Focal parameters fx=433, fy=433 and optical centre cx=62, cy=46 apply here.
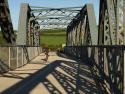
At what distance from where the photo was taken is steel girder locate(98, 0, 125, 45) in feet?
50.1

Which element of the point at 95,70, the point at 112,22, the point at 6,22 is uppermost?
the point at 6,22

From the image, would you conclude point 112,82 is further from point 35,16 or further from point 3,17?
point 35,16

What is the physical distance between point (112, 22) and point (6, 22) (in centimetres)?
1109

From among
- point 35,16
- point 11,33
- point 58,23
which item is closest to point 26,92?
point 11,33

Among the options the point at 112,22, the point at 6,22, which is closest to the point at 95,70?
the point at 112,22

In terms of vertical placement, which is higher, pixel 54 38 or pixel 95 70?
pixel 54 38

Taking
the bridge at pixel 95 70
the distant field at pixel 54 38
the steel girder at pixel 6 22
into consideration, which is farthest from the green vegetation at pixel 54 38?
the steel girder at pixel 6 22

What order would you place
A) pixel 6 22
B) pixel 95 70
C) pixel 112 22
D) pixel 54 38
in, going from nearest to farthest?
pixel 112 22 → pixel 95 70 → pixel 6 22 → pixel 54 38

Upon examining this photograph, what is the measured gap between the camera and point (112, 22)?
17.8m

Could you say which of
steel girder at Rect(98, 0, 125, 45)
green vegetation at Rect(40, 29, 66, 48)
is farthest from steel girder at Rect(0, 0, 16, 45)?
green vegetation at Rect(40, 29, 66, 48)

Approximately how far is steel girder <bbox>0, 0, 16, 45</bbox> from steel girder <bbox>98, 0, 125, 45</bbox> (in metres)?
6.86

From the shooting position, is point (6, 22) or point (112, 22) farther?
point (6, 22)

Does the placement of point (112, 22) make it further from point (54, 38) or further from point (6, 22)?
point (54, 38)

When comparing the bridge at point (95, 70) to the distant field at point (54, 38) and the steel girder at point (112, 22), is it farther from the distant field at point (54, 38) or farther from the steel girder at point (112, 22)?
the distant field at point (54, 38)
